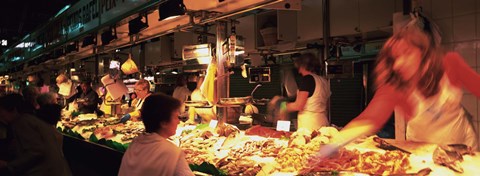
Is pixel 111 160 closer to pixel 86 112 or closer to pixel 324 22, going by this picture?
pixel 324 22

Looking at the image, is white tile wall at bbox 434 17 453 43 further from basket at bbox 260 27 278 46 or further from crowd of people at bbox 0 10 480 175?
basket at bbox 260 27 278 46

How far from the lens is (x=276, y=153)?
11.2ft

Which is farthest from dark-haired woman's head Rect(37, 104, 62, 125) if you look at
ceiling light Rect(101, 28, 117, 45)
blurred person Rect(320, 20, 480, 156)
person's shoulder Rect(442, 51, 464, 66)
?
person's shoulder Rect(442, 51, 464, 66)

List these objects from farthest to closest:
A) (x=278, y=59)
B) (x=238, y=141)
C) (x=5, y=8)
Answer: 1. (x=5, y=8)
2. (x=278, y=59)
3. (x=238, y=141)

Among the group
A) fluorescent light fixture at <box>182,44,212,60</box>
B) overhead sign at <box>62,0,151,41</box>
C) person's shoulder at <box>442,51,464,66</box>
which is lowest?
person's shoulder at <box>442,51,464,66</box>

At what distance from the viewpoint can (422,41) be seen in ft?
8.13

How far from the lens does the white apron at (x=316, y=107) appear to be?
16.2ft

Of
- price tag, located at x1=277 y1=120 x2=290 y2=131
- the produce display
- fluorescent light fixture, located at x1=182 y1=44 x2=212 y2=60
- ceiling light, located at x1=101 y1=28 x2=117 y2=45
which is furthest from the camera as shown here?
ceiling light, located at x1=101 y1=28 x2=117 y2=45

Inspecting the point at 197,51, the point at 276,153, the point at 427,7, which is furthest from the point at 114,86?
the point at 427,7

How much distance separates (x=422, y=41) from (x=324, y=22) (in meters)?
3.48

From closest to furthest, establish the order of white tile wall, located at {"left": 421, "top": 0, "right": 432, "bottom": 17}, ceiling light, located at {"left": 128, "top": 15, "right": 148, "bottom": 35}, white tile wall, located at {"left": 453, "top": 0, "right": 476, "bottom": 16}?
white tile wall, located at {"left": 453, "top": 0, "right": 476, "bottom": 16} → white tile wall, located at {"left": 421, "top": 0, "right": 432, "bottom": 17} → ceiling light, located at {"left": 128, "top": 15, "right": 148, "bottom": 35}

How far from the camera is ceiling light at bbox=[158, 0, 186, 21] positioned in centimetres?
421

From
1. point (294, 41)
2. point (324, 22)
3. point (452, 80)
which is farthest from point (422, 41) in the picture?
point (294, 41)

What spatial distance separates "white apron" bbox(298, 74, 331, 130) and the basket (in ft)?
7.46
